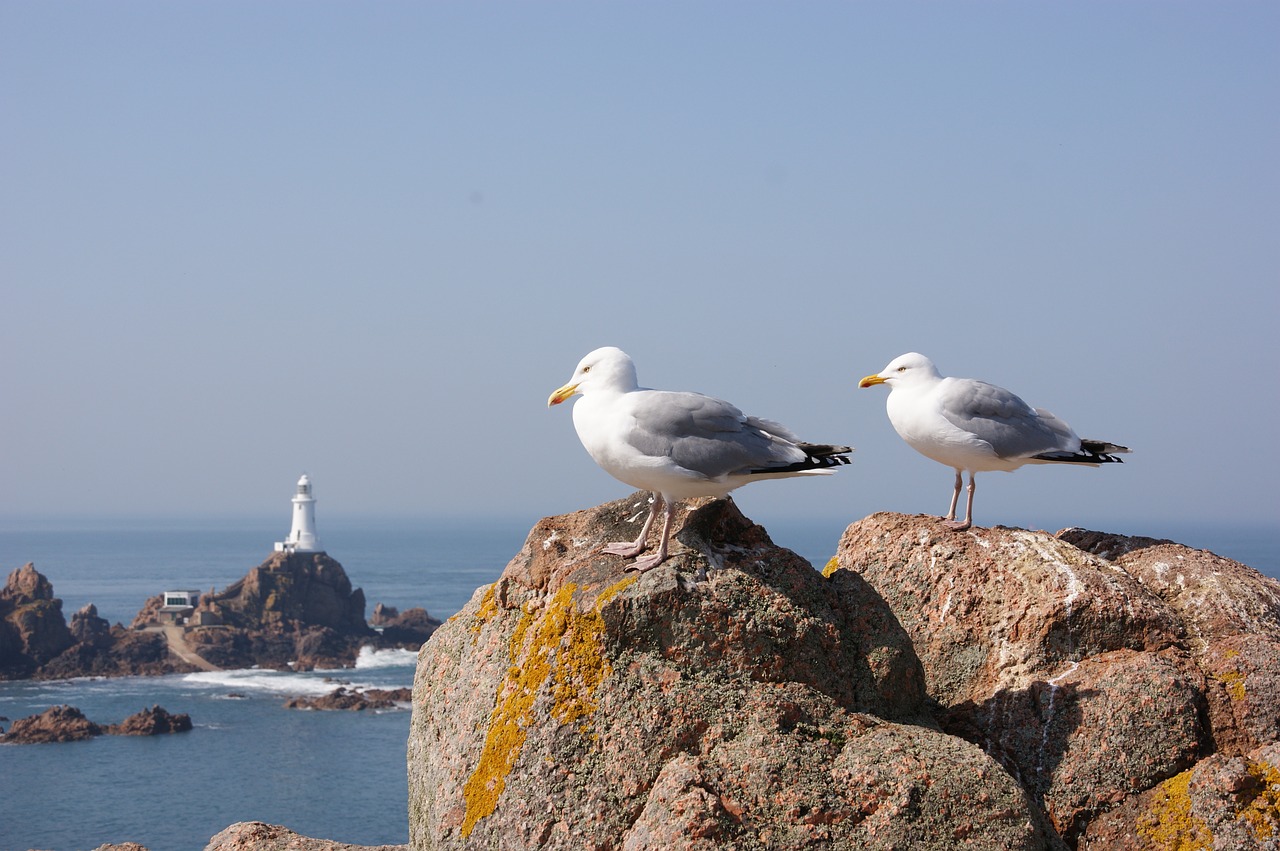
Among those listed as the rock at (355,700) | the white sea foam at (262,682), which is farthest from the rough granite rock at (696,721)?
the white sea foam at (262,682)

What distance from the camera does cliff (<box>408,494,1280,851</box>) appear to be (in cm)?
540

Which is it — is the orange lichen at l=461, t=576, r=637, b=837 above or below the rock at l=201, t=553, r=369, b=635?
above

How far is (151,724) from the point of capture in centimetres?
6750

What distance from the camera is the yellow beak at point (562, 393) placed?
710 centimetres

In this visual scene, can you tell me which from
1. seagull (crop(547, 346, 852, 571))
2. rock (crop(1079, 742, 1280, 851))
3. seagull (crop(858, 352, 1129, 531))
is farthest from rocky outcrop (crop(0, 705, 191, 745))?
rock (crop(1079, 742, 1280, 851))

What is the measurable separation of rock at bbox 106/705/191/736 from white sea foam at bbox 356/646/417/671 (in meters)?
18.6

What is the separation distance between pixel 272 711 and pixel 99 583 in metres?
91.3

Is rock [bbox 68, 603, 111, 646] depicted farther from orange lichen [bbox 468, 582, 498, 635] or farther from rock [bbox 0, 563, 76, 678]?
orange lichen [bbox 468, 582, 498, 635]

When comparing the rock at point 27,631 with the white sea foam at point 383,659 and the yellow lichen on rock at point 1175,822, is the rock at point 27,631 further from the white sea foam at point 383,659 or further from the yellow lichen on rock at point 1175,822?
the yellow lichen on rock at point 1175,822

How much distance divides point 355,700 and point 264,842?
6846 centimetres

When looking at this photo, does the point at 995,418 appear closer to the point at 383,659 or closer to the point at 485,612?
the point at 485,612

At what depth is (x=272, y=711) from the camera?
244 ft

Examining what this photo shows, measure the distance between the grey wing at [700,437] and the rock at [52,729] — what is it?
68.6 m

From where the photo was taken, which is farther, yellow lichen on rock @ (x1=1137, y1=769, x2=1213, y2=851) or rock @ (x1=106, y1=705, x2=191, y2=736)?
rock @ (x1=106, y1=705, x2=191, y2=736)
